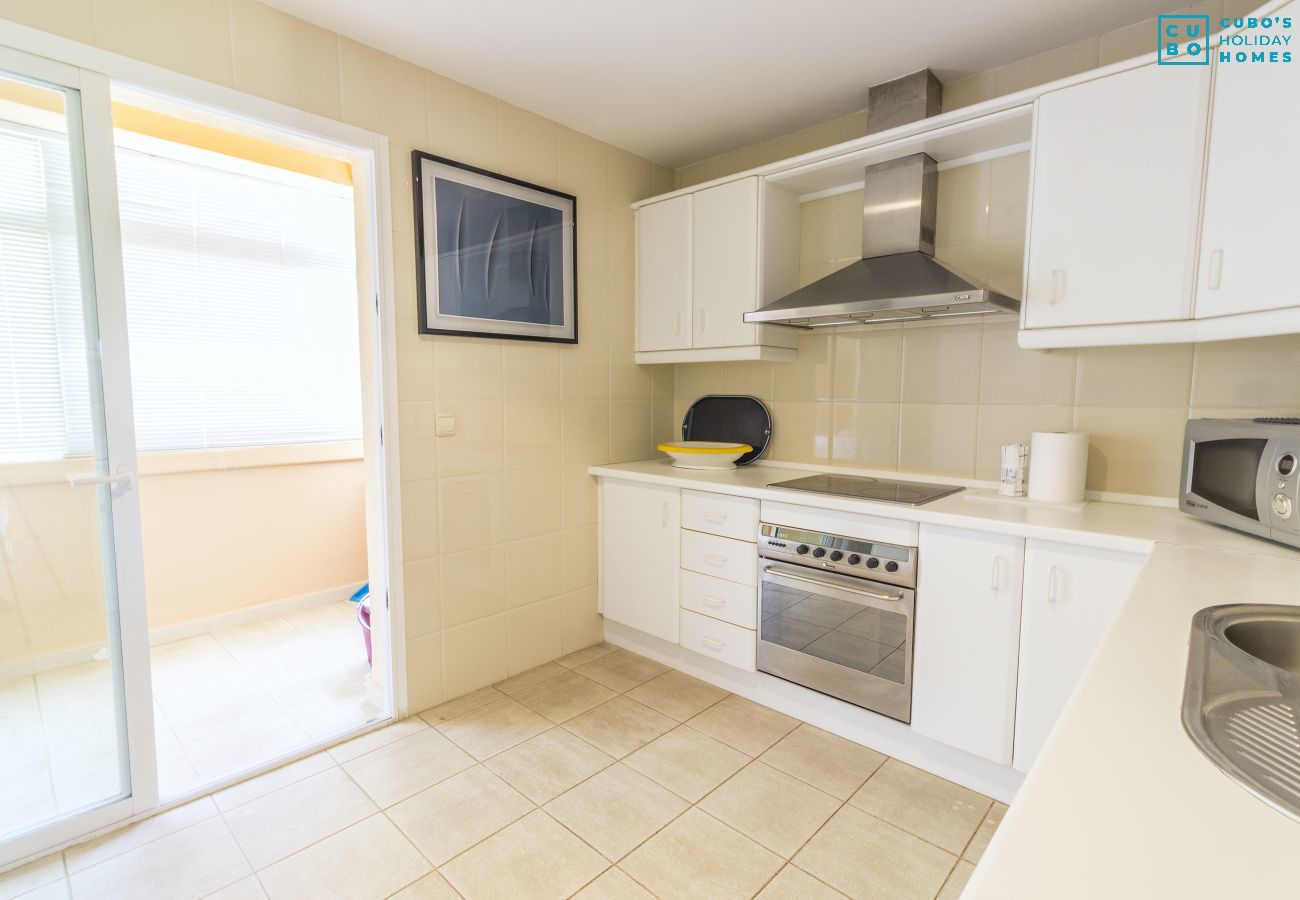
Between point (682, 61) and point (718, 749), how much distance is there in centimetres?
243

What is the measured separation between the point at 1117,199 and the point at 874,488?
1.12 meters

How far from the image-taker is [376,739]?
218 cm

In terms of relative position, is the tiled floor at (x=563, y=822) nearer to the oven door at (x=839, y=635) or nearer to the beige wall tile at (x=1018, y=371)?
the oven door at (x=839, y=635)

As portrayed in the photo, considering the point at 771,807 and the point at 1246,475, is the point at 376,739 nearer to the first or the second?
the point at 771,807

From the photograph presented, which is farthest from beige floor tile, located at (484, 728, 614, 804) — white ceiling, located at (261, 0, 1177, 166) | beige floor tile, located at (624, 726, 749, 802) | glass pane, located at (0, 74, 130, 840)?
white ceiling, located at (261, 0, 1177, 166)

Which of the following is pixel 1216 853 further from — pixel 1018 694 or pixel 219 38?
pixel 219 38

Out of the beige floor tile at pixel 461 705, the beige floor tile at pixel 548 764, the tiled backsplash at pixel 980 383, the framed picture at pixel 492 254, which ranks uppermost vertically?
the framed picture at pixel 492 254

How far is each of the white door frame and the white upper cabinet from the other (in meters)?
1.23

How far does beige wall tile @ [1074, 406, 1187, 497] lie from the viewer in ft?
6.20

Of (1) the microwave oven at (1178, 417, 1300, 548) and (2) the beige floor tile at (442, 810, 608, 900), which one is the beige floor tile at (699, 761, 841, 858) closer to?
(2) the beige floor tile at (442, 810, 608, 900)

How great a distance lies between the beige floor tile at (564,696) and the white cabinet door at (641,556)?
361 millimetres

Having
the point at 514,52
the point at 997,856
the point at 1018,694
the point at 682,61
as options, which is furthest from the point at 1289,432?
the point at 514,52

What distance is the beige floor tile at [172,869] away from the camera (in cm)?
151

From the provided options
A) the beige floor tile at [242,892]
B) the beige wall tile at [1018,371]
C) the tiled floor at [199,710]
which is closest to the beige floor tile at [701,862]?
the beige floor tile at [242,892]
